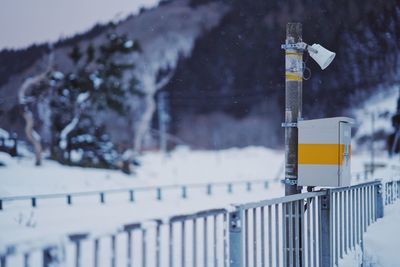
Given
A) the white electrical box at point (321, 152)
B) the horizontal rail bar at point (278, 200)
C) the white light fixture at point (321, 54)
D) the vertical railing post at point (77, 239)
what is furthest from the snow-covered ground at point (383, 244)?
the vertical railing post at point (77, 239)

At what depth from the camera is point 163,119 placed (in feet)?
166

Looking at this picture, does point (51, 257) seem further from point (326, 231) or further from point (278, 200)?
point (326, 231)

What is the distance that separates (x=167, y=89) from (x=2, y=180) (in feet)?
79.1

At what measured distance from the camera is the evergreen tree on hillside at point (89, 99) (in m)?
36.8

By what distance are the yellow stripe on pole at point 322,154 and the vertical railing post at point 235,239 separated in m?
1.93

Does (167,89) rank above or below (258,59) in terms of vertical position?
below

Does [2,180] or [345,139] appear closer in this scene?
[345,139]

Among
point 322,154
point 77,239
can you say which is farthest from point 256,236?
point 77,239

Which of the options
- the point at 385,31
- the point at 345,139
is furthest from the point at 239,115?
the point at 345,139

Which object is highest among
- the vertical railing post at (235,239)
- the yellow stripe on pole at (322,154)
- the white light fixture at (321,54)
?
the white light fixture at (321,54)

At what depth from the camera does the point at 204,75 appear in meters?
57.6

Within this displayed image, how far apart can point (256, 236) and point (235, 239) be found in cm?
64

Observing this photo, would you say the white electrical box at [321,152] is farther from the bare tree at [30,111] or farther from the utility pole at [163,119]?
the utility pole at [163,119]

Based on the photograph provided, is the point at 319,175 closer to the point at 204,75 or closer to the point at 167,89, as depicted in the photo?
the point at 167,89
